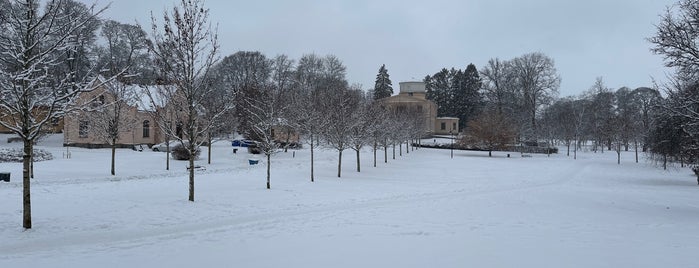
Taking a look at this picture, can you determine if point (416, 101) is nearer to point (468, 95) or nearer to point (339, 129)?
point (468, 95)

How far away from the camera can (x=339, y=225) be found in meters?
11.5

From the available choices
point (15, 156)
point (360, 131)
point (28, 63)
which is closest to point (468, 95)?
point (360, 131)

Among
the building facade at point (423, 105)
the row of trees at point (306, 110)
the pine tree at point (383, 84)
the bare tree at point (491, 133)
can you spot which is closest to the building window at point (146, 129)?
the row of trees at point (306, 110)

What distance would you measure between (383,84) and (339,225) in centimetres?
7990

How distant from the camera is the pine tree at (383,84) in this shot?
8901 centimetres

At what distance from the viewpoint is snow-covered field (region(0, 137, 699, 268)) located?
820cm

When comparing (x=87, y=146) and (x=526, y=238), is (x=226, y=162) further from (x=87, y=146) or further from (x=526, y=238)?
(x=526, y=238)

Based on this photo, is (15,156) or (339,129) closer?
(339,129)

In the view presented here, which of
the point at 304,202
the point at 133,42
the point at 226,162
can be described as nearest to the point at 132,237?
the point at 304,202

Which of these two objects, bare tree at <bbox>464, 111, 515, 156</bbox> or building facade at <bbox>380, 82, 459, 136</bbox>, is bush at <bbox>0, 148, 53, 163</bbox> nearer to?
bare tree at <bbox>464, 111, 515, 156</bbox>

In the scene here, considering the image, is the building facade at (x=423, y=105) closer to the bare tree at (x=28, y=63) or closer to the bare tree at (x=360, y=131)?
the bare tree at (x=360, y=131)

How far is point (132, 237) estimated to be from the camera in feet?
32.4

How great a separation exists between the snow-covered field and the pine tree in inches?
2627

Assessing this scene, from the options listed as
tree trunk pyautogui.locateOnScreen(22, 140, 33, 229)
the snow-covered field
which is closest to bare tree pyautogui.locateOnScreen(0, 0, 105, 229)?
tree trunk pyautogui.locateOnScreen(22, 140, 33, 229)
